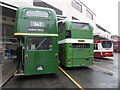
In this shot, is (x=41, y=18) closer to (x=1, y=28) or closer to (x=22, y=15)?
(x=22, y=15)

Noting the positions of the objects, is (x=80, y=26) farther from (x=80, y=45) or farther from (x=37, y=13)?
(x=37, y=13)

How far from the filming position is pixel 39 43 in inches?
213

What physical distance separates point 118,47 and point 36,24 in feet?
96.7

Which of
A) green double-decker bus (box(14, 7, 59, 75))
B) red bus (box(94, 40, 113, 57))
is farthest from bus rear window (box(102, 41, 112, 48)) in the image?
green double-decker bus (box(14, 7, 59, 75))

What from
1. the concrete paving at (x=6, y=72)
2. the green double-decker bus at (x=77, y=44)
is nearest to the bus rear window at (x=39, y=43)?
the green double-decker bus at (x=77, y=44)

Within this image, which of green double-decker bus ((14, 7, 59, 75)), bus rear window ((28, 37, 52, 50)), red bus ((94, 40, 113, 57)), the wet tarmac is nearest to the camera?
the wet tarmac

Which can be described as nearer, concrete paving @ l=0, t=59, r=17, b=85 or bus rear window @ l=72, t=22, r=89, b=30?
concrete paving @ l=0, t=59, r=17, b=85

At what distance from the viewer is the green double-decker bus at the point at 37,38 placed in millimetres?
5180

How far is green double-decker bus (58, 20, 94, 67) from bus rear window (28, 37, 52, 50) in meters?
1.99

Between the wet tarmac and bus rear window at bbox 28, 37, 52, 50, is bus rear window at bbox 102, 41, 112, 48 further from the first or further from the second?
bus rear window at bbox 28, 37, 52, 50

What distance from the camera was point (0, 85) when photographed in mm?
4422

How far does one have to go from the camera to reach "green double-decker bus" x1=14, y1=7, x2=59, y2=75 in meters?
5.18

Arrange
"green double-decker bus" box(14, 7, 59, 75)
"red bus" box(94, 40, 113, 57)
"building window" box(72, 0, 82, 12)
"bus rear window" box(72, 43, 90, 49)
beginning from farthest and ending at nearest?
"building window" box(72, 0, 82, 12), "red bus" box(94, 40, 113, 57), "bus rear window" box(72, 43, 90, 49), "green double-decker bus" box(14, 7, 59, 75)

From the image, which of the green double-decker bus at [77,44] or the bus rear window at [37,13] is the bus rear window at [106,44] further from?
the bus rear window at [37,13]
